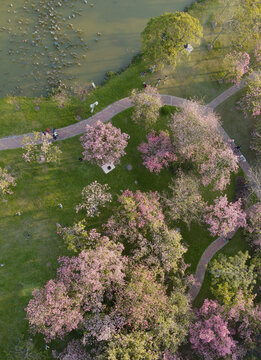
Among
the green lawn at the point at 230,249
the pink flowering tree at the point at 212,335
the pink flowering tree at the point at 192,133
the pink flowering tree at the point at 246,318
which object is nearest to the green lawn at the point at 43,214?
the green lawn at the point at 230,249

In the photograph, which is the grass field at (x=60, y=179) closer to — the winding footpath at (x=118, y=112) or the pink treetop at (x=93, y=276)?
the winding footpath at (x=118, y=112)

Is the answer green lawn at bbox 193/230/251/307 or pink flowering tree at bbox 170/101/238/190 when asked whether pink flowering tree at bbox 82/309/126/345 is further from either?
pink flowering tree at bbox 170/101/238/190

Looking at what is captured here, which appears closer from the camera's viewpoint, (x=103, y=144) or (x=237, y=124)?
(x=103, y=144)

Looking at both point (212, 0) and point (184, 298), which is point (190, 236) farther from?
point (212, 0)

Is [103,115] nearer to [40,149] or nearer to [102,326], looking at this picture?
[40,149]

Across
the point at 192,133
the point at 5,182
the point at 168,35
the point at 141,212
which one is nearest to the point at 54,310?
the point at 141,212

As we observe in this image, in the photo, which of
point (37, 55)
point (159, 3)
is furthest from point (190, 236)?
point (159, 3)
